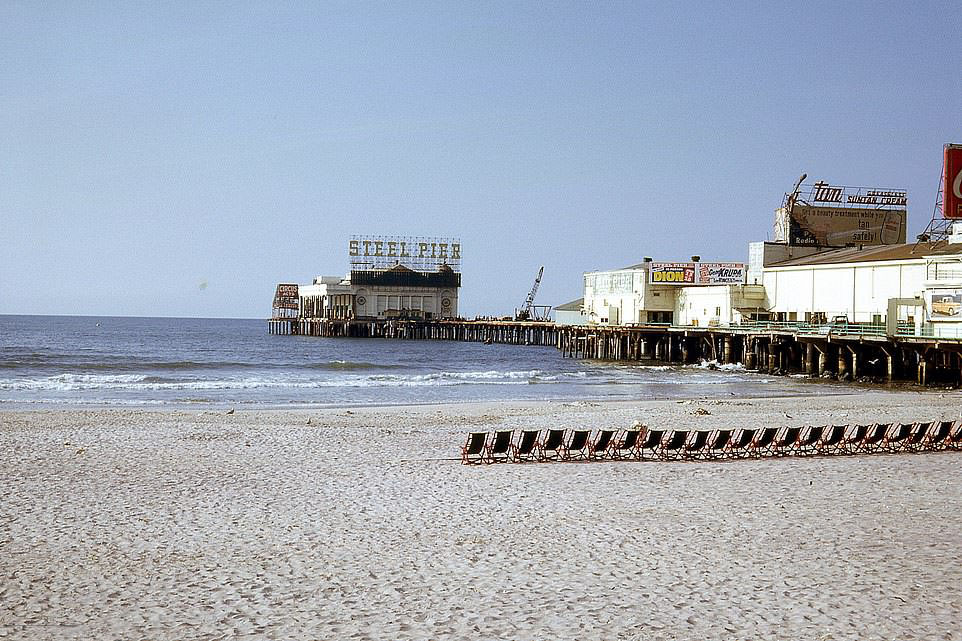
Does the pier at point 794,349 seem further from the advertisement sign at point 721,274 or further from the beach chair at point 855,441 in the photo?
the beach chair at point 855,441

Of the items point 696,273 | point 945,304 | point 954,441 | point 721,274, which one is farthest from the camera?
point 696,273

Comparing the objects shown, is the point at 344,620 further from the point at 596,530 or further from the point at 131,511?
the point at 131,511

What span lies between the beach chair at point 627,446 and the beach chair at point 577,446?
47cm

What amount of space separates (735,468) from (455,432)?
6.81 meters

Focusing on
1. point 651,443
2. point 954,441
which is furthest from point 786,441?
point 954,441

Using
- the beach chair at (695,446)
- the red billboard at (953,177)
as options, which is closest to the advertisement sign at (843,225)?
the red billboard at (953,177)

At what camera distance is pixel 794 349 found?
48.1 metres

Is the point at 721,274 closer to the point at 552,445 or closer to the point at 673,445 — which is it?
the point at 673,445

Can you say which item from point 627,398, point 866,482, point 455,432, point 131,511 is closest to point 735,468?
point 866,482

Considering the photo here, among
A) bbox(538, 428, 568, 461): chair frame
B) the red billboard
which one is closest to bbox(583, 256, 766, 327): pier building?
the red billboard

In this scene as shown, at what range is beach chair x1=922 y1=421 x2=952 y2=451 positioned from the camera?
17672 millimetres

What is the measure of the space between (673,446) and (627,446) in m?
0.74

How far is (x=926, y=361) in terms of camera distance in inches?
1527

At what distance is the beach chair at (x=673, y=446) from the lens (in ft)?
53.2
